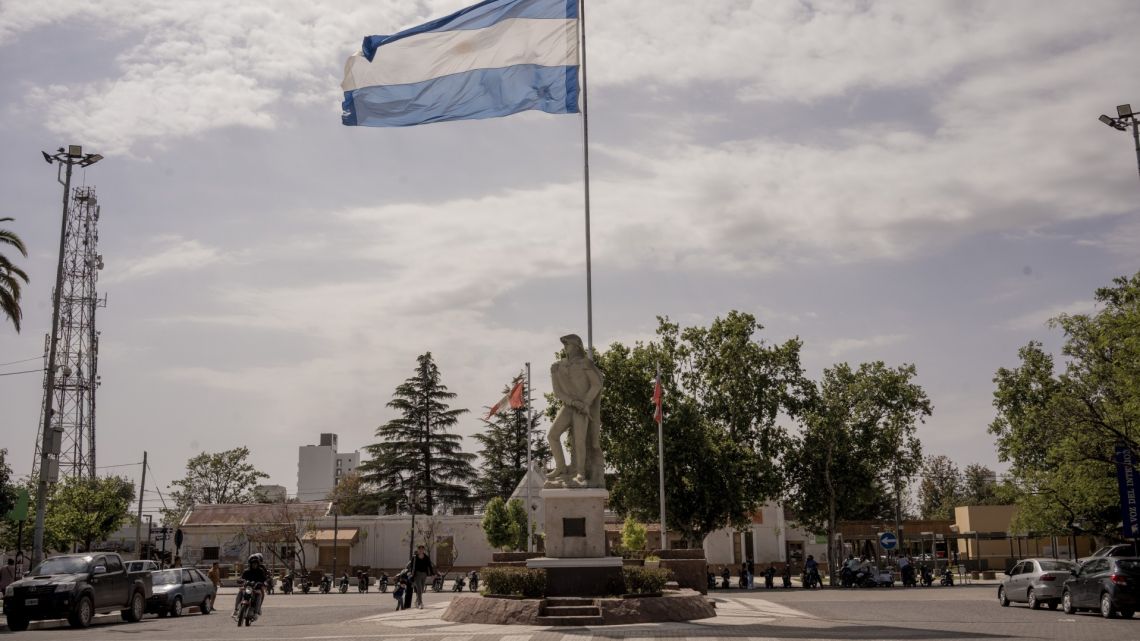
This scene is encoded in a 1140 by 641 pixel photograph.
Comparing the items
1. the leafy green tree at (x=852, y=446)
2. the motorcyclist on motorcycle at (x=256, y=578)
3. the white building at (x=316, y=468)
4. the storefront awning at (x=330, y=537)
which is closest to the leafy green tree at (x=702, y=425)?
the leafy green tree at (x=852, y=446)

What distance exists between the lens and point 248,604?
67.8 feet

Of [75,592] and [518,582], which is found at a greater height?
[518,582]

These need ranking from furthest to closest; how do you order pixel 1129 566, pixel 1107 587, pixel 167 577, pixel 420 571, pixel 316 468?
pixel 316 468 < pixel 167 577 < pixel 420 571 < pixel 1107 587 < pixel 1129 566

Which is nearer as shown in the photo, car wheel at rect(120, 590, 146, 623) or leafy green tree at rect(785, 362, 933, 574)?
car wheel at rect(120, 590, 146, 623)

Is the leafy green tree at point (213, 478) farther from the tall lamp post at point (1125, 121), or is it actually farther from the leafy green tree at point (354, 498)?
the tall lamp post at point (1125, 121)

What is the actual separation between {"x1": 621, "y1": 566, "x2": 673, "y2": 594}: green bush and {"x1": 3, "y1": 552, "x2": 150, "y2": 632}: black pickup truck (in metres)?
11.7

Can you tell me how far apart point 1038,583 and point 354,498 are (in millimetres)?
55344

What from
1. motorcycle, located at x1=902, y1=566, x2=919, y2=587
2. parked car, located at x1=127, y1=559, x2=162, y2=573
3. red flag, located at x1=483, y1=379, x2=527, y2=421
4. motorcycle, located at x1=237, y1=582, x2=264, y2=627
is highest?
red flag, located at x1=483, y1=379, x2=527, y2=421

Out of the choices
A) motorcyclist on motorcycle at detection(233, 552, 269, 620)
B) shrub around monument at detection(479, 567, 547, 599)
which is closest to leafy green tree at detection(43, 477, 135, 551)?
motorcyclist on motorcycle at detection(233, 552, 269, 620)

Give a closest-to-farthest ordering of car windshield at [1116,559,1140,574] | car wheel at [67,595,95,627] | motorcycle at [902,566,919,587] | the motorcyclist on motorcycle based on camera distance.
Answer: the motorcyclist on motorcycle, car wheel at [67,595,95,627], car windshield at [1116,559,1140,574], motorcycle at [902,566,919,587]

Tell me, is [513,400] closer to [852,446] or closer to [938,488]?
[852,446]

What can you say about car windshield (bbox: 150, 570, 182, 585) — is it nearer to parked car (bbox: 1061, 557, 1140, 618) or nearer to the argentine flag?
the argentine flag

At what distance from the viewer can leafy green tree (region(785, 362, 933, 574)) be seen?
5109 centimetres

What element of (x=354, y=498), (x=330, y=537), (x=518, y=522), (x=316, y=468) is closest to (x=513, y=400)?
(x=518, y=522)
